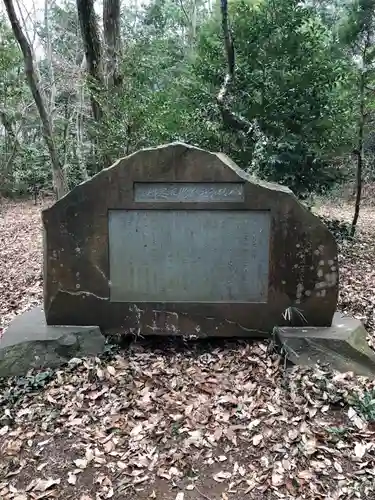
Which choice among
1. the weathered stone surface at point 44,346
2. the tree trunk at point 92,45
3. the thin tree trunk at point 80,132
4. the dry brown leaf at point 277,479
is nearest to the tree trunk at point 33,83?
the tree trunk at point 92,45

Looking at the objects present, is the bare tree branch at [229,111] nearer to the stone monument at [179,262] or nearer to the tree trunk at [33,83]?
the tree trunk at [33,83]

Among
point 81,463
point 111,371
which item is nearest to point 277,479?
point 81,463

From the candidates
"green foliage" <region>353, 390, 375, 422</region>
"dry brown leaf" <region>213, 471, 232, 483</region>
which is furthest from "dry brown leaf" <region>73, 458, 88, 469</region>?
"green foliage" <region>353, 390, 375, 422</region>

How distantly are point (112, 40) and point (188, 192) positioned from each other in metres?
7.00

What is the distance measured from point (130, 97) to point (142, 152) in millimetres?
4763

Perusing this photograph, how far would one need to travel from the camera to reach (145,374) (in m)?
4.50

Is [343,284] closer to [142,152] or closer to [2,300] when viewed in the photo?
[142,152]

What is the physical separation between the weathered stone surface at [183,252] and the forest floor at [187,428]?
39cm

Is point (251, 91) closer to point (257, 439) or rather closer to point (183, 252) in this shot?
point (183, 252)

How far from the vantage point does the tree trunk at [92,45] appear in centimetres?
929

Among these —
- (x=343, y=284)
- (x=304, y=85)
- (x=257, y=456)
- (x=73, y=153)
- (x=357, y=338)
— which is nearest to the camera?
(x=257, y=456)

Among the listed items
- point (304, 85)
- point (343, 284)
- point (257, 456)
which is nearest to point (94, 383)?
point (257, 456)

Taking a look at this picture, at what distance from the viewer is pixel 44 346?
15.0 ft

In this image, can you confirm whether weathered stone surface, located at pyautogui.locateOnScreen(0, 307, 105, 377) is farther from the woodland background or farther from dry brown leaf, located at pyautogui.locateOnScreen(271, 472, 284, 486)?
the woodland background
